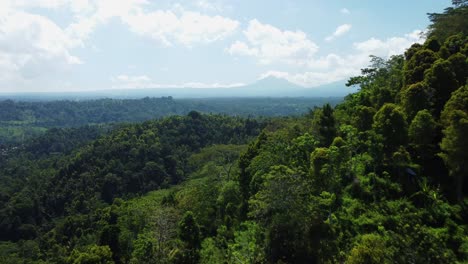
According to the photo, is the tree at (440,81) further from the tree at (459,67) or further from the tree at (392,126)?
the tree at (392,126)

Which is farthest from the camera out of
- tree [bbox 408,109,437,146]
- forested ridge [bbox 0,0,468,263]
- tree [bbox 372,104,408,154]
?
tree [bbox 372,104,408,154]

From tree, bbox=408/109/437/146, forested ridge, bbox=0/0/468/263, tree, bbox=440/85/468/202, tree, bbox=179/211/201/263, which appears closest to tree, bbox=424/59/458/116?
forested ridge, bbox=0/0/468/263

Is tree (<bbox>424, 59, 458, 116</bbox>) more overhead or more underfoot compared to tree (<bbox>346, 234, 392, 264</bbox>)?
more overhead

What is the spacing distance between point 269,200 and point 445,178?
405 inches

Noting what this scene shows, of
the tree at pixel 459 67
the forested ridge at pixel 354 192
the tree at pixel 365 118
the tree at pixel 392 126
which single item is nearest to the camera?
the forested ridge at pixel 354 192

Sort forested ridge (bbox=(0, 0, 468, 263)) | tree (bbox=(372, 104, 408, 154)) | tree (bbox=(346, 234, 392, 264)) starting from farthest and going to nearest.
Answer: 1. tree (bbox=(372, 104, 408, 154))
2. forested ridge (bbox=(0, 0, 468, 263))
3. tree (bbox=(346, 234, 392, 264))

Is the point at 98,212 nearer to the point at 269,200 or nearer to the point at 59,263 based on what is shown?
the point at 59,263

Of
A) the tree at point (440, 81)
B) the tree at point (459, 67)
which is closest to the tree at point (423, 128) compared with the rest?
the tree at point (440, 81)

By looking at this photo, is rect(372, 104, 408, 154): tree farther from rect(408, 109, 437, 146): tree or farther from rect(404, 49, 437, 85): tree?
rect(404, 49, 437, 85): tree

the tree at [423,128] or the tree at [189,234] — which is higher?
the tree at [423,128]

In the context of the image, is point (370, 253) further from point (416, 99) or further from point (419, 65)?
point (419, 65)

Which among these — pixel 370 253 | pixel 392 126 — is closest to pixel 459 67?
pixel 392 126

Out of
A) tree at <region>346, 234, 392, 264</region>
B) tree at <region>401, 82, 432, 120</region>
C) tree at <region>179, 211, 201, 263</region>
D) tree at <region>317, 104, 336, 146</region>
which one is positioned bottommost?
tree at <region>179, 211, 201, 263</region>

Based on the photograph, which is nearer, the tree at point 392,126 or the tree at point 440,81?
the tree at point 392,126
